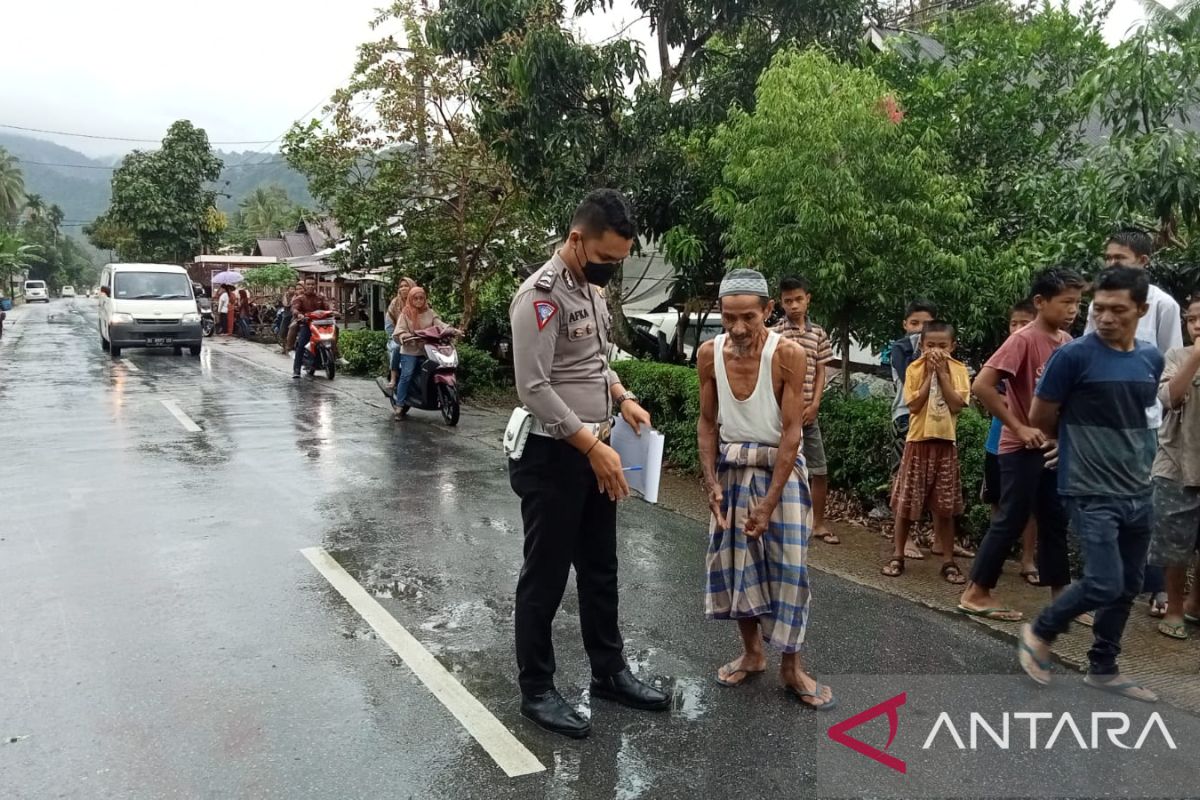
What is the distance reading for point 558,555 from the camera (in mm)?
3400

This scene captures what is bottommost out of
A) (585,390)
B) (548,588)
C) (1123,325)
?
(548,588)

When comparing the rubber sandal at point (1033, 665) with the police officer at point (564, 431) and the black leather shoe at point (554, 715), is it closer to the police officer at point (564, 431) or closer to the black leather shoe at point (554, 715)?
the police officer at point (564, 431)

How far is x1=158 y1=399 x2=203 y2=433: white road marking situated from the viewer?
32.9ft

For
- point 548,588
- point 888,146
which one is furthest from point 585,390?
point 888,146

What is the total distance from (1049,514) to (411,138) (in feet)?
36.9

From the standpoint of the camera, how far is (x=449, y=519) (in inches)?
255

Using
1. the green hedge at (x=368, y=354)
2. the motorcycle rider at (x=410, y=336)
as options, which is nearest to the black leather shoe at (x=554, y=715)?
the motorcycle rider at (x=410, y=336)

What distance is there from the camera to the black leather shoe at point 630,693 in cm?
357

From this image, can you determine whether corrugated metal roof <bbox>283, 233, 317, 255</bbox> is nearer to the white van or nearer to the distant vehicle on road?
the white van

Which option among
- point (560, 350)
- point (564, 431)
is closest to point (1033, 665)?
point (564, 431)

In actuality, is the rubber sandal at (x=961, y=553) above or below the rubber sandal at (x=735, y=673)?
above

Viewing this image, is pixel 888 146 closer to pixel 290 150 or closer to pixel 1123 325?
pixel 1123 325

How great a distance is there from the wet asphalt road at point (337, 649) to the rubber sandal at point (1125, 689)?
0.30m

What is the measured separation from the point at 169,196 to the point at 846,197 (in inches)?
1740
